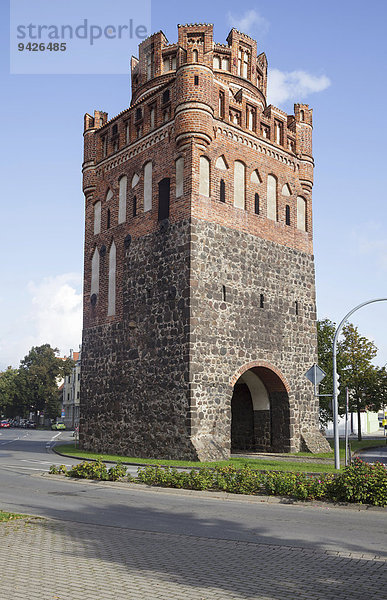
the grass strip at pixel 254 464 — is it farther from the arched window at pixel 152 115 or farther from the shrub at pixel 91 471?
the arched window at pixel 152 115

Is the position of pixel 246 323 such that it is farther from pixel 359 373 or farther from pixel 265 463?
pixel 359 373


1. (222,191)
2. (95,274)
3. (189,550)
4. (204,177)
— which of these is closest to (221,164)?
(222,191)

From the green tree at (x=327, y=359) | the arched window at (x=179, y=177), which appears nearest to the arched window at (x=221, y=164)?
the arched window at (x=179, y=177)

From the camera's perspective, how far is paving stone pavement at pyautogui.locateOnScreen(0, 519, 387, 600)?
6219 millimetres

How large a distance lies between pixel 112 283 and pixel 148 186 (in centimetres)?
525

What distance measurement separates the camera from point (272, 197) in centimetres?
2789

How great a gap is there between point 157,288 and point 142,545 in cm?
1679

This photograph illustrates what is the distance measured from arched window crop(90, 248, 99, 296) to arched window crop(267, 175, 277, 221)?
9478 mm

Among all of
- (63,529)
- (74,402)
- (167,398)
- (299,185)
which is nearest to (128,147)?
(299,185)

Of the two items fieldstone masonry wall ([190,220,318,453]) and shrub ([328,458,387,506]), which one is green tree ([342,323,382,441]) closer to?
fieldstone masonry wall ([190,220,318,453])

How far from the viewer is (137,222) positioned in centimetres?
2702

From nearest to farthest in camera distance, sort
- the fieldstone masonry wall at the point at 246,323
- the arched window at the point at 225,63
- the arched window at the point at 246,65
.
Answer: the fieldstone masonry wall at the point at 246,323, the arched window at the point at 225,63, the arched window at the point at 246,65

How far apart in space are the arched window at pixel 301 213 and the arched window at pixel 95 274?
10824 mm

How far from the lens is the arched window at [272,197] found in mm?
27609
